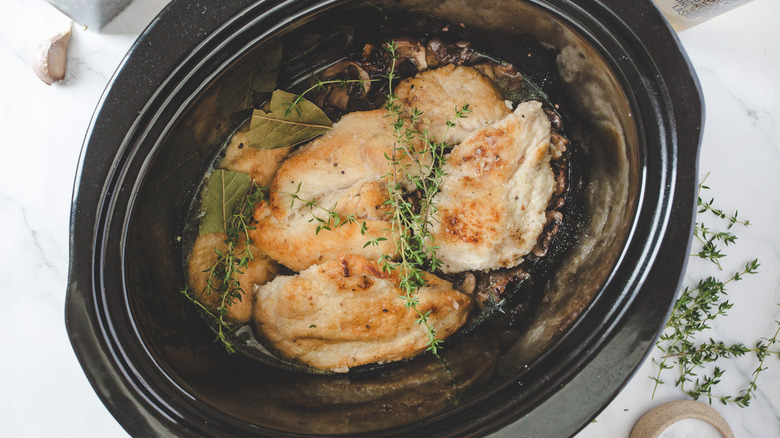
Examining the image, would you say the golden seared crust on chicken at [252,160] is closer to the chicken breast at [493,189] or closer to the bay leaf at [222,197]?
the bay leaf at [222,197]

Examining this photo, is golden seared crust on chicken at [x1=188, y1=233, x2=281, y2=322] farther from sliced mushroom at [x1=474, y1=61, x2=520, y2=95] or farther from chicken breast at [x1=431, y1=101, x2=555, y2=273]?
sliced mushroom at [x1=474, y1=61, x2=520, y2=95]

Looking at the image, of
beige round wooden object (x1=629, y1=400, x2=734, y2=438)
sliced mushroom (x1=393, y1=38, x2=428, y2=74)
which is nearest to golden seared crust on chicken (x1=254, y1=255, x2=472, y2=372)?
sliced mushroom (x1=393, y1=38, x2=428, y2=74)

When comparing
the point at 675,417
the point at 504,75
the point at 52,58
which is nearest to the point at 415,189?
the point at 504,75

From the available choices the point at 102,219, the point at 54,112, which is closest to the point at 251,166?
the point at 102,219

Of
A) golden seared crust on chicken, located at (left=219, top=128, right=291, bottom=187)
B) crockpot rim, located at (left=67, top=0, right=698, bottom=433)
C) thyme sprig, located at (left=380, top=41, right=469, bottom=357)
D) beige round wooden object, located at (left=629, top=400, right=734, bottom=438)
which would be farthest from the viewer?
beige round wooden object, located at (left=629, top=400, right=734, bottom=438)

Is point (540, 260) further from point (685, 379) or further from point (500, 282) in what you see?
point (685, 379)
